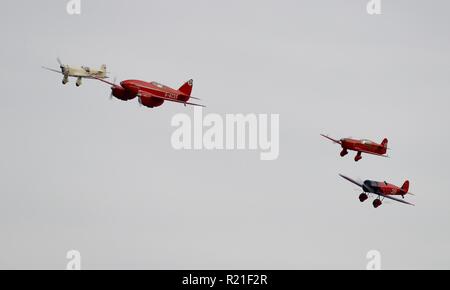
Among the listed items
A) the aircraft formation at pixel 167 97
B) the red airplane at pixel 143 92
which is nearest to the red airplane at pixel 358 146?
the aircraft formation at pixel 167 97

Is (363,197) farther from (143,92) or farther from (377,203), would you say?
(143,92)

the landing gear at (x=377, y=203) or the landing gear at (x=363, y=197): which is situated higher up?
the landing gear at (x=363, y=197)

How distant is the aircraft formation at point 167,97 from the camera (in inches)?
6658

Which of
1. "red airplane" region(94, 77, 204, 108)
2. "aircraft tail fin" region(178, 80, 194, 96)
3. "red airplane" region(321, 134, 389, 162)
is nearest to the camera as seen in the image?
"red airplane" region(94, 77, 204, 108)

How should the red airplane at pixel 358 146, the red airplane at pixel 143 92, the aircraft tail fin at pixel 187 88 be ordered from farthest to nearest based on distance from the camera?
the red airplane at pixel 358 146 → the aircraft tail fin at pixel 187 88 → the red airplane at pixel 143 92

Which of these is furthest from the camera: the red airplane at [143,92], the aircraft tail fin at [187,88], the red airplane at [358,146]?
the red airplane at [358,146]

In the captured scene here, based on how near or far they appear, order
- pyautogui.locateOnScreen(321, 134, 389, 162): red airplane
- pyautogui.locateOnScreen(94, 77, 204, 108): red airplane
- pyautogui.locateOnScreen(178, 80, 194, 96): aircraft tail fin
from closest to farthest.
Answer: pyautogui.locateOnScreen(94, 77, 204, 108): red airplane → pyautogui.locateOnScreen(178, 80, 194, 96): aircraft tail fin → pyautogui.locateOnScreen(321, 134, 389, 162): red airplane

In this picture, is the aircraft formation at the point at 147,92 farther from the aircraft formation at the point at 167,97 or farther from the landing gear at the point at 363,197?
the landing gear at the point at 363,197

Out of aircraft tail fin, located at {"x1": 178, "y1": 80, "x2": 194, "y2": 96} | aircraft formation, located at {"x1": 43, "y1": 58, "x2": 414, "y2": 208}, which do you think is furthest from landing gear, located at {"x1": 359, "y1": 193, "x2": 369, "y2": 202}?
aircraft tail fin, located at {"x1": 178, "y1": 80, "x2": 194, "y2": 96}

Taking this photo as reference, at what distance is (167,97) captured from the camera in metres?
173

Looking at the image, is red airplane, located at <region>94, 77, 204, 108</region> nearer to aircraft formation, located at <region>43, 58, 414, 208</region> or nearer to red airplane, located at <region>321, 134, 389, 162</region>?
aircraft formation, located at <region>43, 58, 414, 208</region>

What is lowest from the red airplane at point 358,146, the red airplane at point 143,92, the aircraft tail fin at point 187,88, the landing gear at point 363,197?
the landing gear at point 363,197

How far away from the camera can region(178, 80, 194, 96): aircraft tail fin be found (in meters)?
180
